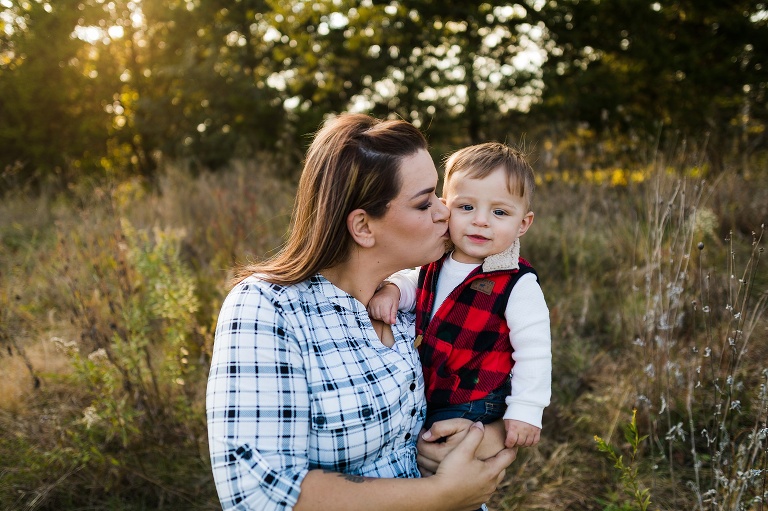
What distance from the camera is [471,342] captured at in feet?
5.96

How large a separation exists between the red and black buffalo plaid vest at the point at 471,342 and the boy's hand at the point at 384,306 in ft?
0.50

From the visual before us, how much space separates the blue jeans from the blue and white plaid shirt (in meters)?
0.11

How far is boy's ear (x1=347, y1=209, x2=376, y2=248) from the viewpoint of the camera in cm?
166

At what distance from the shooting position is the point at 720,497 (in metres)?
2.44

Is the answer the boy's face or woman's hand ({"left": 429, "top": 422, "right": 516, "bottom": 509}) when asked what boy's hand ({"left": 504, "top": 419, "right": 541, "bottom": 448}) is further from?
the boy's face

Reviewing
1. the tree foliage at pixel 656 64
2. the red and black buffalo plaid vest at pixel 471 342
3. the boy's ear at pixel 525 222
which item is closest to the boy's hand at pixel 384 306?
the red and black buffalo plaid vest at pixel 471 342

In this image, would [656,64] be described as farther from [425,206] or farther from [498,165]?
[425,206]

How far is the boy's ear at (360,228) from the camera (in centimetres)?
166

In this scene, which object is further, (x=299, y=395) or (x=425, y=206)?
(x=425, y=206)

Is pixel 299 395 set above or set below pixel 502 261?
below

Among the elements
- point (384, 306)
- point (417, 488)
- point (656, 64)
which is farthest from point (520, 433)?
point (656, 64)

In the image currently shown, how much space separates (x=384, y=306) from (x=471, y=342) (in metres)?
0.29

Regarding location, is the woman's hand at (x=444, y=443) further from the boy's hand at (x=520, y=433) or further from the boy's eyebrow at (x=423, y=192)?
the boy's eyebrow at (x=423, y=192)

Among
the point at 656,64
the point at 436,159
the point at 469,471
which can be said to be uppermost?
the point at 656,64
